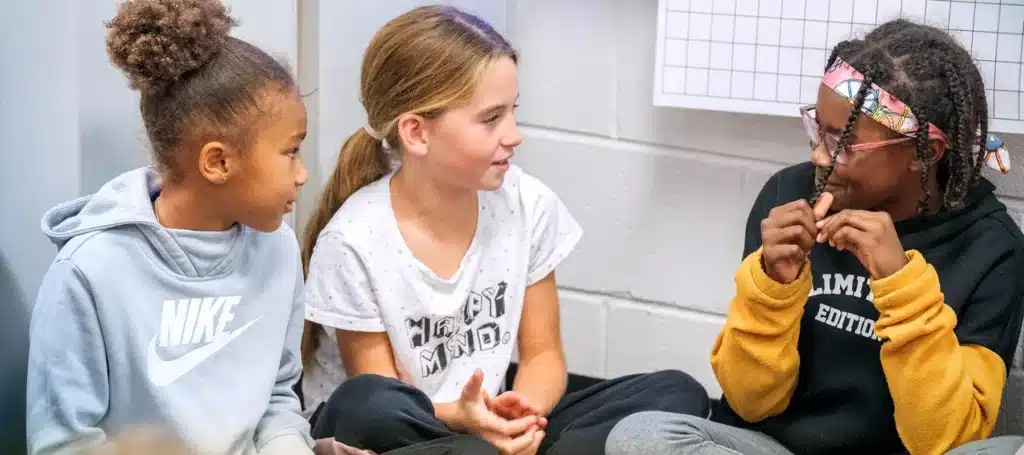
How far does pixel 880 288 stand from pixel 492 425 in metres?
0.50

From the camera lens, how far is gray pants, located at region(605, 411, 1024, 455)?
5.02 feet

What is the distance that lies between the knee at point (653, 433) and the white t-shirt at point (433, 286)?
0.23 metres

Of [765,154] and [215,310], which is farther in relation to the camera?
[765,154]

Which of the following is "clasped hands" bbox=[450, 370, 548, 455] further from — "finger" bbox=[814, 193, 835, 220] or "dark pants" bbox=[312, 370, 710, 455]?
"finger" bbox=[814, 193, 835, 220]

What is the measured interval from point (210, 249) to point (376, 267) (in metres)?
0.26

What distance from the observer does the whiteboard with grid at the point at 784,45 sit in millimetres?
1698

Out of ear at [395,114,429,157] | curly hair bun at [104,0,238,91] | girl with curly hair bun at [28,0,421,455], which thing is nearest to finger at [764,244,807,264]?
ear at [395,114,429,157]

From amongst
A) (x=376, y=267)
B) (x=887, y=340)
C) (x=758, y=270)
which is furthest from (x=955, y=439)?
(x=376, y=267)

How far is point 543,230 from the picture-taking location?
1.74m

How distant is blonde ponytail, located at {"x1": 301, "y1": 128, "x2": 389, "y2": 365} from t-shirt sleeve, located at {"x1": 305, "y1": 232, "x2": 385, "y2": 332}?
0.09 m

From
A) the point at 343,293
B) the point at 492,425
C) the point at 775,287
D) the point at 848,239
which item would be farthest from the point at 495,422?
the point at 848,239

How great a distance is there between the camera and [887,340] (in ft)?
5.00

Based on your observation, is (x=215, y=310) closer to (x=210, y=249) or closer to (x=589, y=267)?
(x=210, y=249)

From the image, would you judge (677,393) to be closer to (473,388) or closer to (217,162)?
(473,388)
